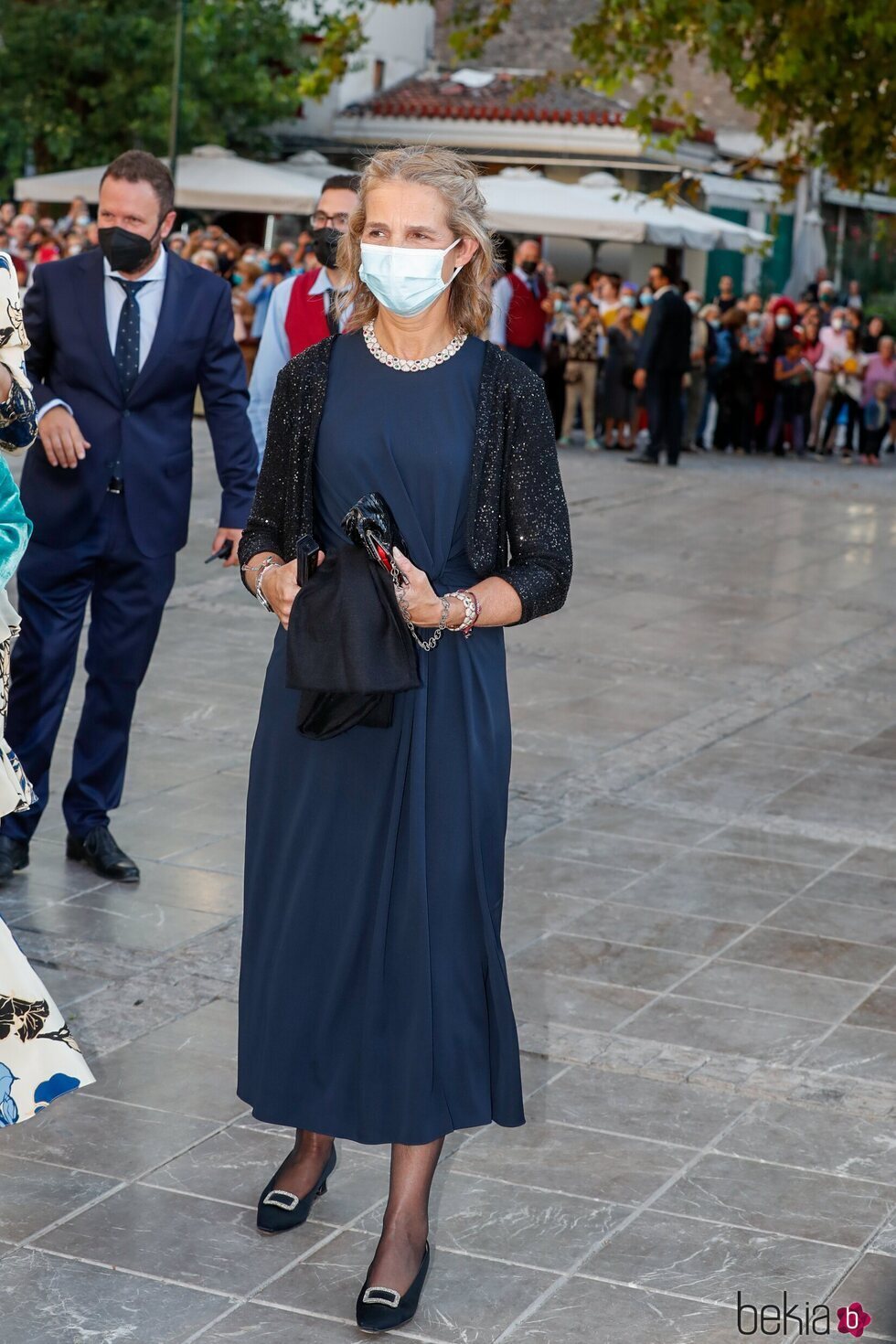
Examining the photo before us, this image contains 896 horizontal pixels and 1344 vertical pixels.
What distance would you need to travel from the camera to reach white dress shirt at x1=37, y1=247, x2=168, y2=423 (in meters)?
5.98

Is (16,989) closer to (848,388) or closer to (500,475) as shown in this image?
(500,475)

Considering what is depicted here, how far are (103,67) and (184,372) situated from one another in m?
27.4

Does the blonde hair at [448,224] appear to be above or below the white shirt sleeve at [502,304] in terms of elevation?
above

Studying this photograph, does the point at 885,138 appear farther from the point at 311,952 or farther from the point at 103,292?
the point at 311,952

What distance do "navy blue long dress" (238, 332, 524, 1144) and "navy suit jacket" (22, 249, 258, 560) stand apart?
92.6 inches

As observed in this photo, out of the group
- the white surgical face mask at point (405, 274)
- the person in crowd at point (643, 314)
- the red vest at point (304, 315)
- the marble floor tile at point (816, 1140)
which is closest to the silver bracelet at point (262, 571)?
the white surgical face mask at point (405, 274)

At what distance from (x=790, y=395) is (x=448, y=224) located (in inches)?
743

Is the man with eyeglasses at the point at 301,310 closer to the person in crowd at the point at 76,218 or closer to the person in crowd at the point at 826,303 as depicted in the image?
the person in crowd at the point at 826,303

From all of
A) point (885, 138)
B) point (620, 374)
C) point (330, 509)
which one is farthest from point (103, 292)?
point (620, 374)

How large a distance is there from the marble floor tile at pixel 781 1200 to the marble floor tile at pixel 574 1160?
2.7 inches

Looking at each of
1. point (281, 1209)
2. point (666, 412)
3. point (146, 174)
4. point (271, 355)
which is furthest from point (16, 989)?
point (666, 412)

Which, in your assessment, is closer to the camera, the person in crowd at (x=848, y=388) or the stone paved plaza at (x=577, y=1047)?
the stone paved plaza at (x=577, y=1047)

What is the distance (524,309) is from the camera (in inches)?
689

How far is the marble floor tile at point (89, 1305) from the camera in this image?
357 centimetres
